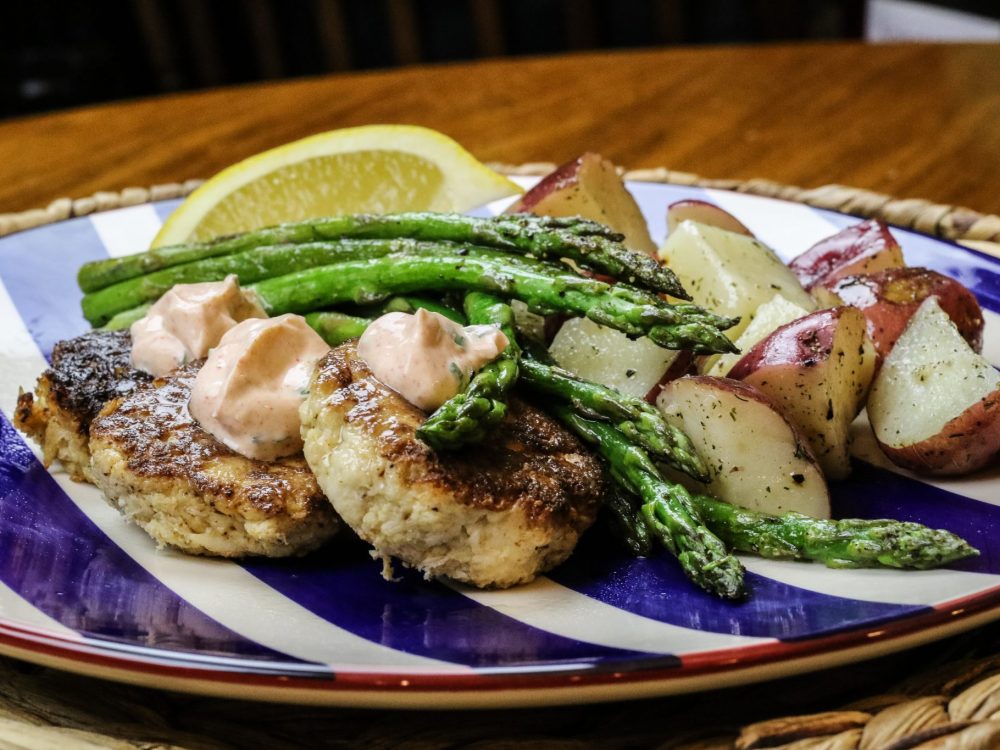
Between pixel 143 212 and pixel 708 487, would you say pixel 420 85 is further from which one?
pixel 708 487

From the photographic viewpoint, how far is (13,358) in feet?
10.1

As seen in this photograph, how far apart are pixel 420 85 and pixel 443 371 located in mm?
3596

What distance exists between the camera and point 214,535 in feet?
7.20

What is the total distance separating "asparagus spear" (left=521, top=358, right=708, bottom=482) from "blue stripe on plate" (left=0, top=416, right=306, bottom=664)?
842 millimetres

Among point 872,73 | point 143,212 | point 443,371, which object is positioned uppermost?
point 443,371

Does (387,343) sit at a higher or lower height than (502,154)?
higher

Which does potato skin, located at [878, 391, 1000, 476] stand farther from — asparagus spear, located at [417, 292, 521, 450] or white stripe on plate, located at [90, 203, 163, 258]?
white stripe on plate, located at [90, 203, 163, 258]

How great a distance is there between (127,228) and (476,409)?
2.03 meters

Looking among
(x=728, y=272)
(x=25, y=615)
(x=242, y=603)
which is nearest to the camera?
(x=25, y=615)

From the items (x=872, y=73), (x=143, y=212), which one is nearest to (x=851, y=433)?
(x=143, y=212)

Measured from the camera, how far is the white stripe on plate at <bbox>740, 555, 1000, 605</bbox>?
73.4 inches

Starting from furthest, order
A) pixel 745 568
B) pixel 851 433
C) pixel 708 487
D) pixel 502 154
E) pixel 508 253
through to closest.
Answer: pixel 502 154, pixel 508 253, pixel 851 433, pixel 708 487, pixel 745 568

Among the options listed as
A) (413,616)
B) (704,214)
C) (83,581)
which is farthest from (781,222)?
(83,581)

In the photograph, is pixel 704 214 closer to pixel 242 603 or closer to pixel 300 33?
pixel 242 603
